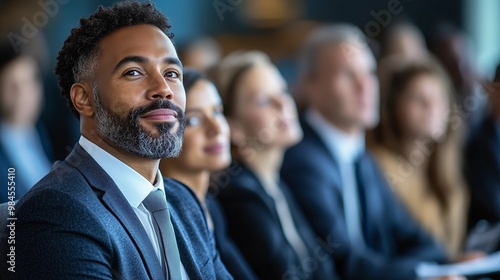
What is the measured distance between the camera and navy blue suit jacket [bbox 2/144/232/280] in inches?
43.4

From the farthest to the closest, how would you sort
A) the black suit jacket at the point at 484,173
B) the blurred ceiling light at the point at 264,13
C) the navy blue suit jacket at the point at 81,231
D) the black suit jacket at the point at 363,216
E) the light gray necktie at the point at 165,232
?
the blurred ceiling light at the point at 264,13, the black suit jacket at the point at 484,173, the black suit jacket at the point at 363,216, the light gray necktie at the point at 165,232, the navy blue suit jacket at the point at 81,231

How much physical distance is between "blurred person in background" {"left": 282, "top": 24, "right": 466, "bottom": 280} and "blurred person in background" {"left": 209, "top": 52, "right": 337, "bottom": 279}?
0.16m

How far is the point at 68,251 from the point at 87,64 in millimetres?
264

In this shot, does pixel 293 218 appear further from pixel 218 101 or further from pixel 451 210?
pixel 451 210

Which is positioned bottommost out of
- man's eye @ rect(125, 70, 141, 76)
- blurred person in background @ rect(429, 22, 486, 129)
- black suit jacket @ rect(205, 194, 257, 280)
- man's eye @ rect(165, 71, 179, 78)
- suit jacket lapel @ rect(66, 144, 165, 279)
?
blurred person in background @ rect(429, 22, 486, 129)

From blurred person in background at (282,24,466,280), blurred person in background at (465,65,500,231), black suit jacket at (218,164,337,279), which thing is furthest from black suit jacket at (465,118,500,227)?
black suit jacket at (218,164,337,279)

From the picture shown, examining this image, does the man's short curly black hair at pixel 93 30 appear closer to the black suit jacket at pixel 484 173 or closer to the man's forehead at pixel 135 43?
the man's forehead at pixel 135 43

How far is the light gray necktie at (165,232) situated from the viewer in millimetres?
1211

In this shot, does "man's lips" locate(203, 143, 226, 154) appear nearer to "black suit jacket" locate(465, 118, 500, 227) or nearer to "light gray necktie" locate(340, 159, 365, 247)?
"light gray necktie" locate(340, 159, 365, 247)

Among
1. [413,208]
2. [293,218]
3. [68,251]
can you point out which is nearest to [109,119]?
[68,251]

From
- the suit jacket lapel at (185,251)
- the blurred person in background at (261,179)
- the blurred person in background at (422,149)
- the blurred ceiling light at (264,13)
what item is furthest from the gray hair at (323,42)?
the blurred ceiling light at (264,13)

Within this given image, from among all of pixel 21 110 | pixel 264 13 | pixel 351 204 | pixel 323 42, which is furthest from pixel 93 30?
pixel 264 13

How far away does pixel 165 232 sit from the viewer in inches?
48.1

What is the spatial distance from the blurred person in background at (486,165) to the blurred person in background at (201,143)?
5.24 feet
